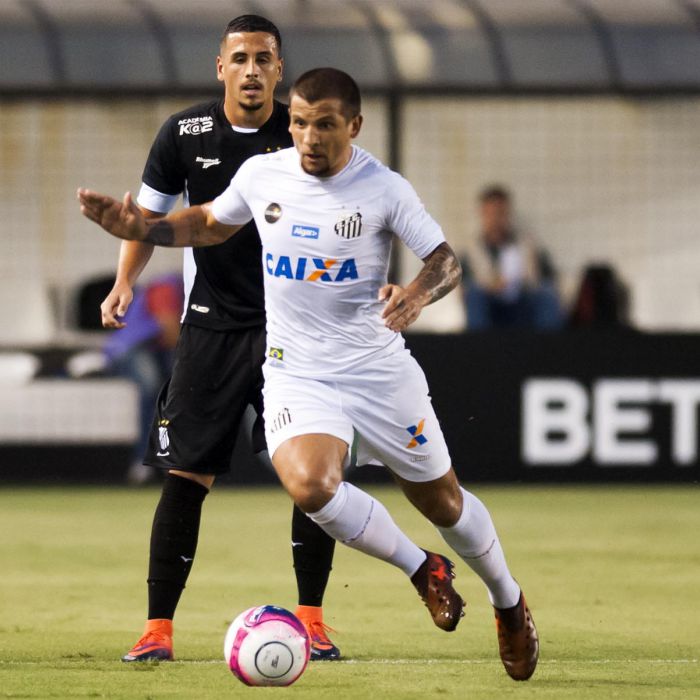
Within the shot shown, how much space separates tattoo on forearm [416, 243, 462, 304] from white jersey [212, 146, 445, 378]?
4 centimetres

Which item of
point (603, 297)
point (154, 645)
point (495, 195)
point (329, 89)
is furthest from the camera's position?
point (603, 297)

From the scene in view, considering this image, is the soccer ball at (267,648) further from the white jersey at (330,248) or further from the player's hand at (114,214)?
the player's hand at (114,214)

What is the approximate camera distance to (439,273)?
18.9ft

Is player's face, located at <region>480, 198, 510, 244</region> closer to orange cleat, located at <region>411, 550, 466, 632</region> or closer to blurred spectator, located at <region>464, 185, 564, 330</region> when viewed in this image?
blurred spectator, located at <region>464, 185, 564, 330</region>

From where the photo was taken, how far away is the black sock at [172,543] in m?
6.32

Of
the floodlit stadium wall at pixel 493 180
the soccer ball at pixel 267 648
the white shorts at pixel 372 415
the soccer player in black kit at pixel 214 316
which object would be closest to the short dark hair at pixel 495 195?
the floodlit stadium wall at pixel 493 180

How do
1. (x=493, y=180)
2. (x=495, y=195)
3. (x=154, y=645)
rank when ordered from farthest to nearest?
(x=493, y=180)
(x=495, y=195)
(x=154, y=645)

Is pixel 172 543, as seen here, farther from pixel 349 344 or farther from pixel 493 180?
pixel 493 180

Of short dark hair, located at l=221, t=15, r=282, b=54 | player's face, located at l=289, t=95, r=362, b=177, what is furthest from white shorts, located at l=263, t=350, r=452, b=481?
short dark hair, located at l=221, t=15, r=282, b=54

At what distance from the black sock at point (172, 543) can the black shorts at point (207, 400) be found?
0.09 meters

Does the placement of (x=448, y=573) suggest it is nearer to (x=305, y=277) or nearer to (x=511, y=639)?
(x=511, y=639)

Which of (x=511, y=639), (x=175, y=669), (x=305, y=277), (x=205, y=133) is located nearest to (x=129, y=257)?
(x=205, y=133)

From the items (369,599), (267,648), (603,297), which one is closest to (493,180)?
(603,297)

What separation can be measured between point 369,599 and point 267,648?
7.91ft
